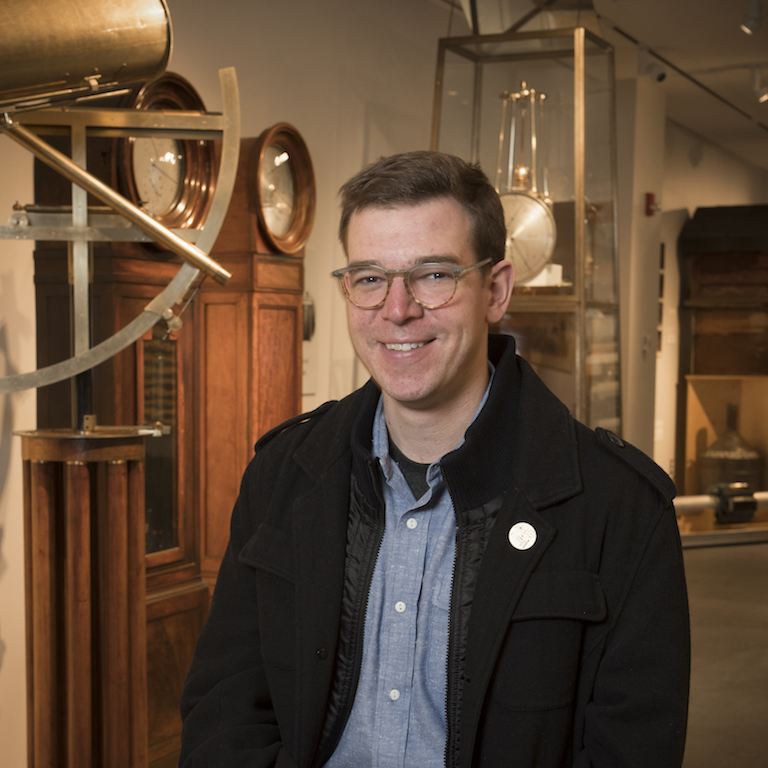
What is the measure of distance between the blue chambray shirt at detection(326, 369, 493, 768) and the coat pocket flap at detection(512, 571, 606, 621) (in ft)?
0.43

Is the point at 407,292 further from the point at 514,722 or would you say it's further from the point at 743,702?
the point at 743,702

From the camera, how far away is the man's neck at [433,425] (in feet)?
4.90

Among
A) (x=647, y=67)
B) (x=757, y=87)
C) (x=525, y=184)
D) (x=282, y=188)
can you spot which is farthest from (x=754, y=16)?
(x=282, y=188)

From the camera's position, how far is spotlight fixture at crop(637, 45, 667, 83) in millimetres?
6676

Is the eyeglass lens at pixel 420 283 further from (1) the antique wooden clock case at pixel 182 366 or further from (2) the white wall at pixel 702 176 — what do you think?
(2) the white wall at pixel 702 176

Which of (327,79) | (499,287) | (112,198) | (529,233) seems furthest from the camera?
(529,233)

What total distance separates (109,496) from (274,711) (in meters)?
1.04

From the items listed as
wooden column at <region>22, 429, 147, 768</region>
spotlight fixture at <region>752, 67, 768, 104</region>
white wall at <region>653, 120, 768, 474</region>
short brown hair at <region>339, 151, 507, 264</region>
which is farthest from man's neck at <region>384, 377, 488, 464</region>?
white wall at <region>653, 120, 768, 474</region>

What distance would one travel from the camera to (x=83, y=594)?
2.37 m

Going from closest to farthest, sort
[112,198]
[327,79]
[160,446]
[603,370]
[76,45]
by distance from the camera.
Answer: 1. [76,45]
2. [112,198]
3. [160,446]
4. [327,79]
5. [603,370]

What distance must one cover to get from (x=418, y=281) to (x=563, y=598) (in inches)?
20.4

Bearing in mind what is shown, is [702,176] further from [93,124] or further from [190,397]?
[93,124]

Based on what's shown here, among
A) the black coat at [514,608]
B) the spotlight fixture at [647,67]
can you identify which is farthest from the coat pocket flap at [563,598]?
the spotlight fixture at [647,67]

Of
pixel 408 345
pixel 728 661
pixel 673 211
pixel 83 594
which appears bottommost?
pixel 728 661
